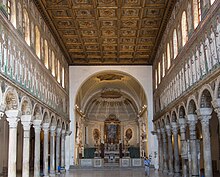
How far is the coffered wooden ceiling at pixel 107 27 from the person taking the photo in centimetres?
2522

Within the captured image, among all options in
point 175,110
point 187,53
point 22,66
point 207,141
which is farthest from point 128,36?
point 207,141

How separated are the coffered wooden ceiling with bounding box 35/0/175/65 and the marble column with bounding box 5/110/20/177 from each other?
8.86 meters

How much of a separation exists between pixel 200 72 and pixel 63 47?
60.0ft

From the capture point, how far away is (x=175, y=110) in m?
25.2

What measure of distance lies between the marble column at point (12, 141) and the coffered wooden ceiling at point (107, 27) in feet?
29.1

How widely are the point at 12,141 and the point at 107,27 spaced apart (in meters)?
14.4

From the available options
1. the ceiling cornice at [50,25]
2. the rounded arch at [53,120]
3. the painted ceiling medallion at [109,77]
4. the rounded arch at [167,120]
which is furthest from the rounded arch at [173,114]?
the painted ceiling medallion at [109,77]

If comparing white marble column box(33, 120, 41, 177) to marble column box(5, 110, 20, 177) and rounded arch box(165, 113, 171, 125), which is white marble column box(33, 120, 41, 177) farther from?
rounded arch box(165, 113, 171, 125)

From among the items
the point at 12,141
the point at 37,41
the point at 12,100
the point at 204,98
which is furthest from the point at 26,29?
the point at 204,98

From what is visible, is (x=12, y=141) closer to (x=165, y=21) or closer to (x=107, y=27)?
(x=107, y=27)

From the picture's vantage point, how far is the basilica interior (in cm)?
1777

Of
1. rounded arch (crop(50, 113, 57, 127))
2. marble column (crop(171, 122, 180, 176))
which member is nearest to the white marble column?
rounded arch (crop(50, 113, 57, 127))

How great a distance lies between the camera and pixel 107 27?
96.8 feet

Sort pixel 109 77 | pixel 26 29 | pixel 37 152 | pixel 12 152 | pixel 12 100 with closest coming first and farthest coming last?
1. pixel 12 152
2. pixel 12 100
3. pixel 26 29
4. pixel 37 152
5. pixel 109 77
